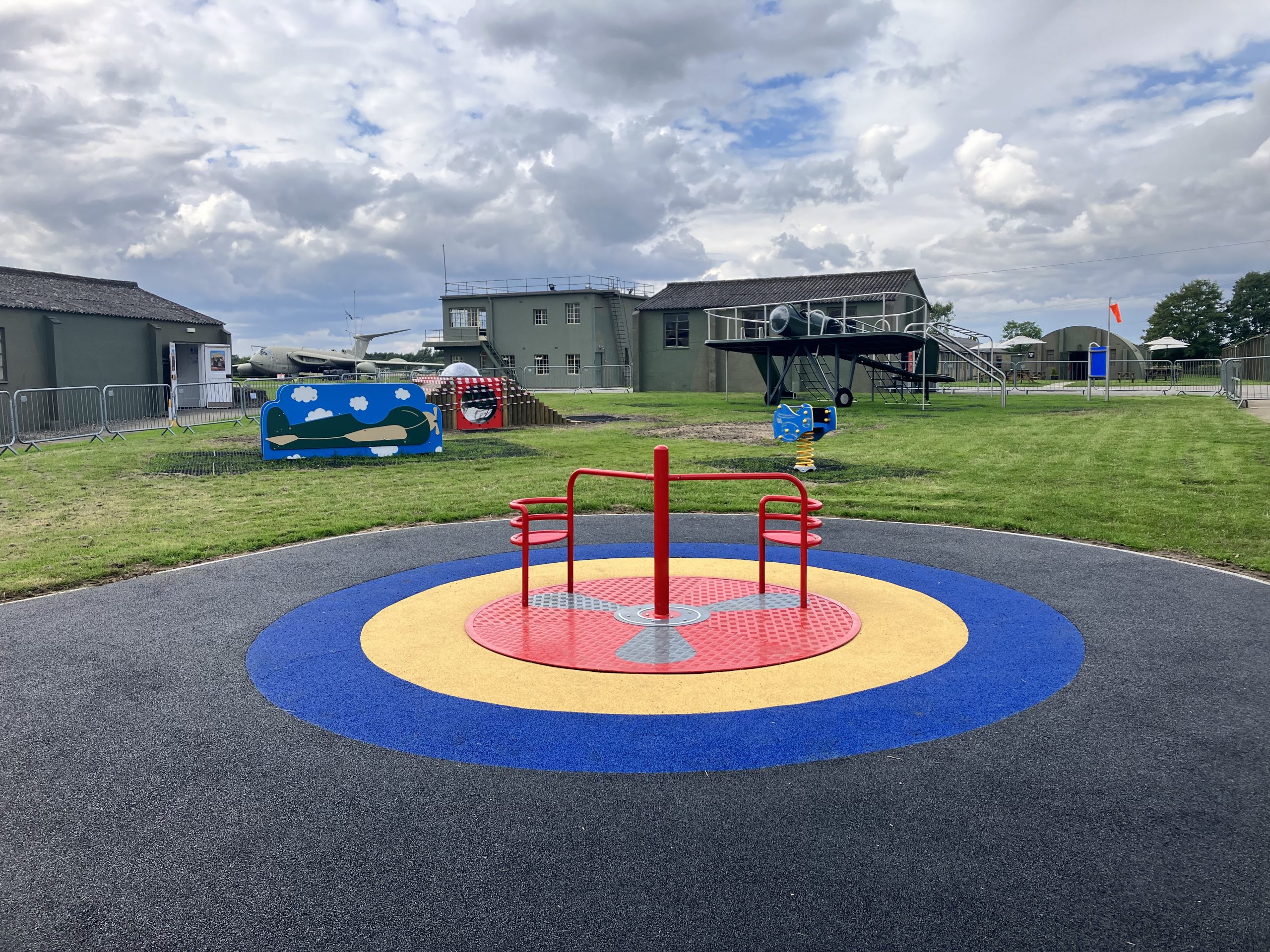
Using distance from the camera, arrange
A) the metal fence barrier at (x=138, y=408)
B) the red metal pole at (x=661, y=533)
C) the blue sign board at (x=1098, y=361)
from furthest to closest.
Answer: the blue sign board at (x=1098, y=361) → the metal fence barrier at (x=138, y=408) → the red metal pole at (x=661, y=533)

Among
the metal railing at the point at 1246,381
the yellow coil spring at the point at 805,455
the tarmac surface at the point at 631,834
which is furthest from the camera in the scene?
the metal railing at the point at 1246,381

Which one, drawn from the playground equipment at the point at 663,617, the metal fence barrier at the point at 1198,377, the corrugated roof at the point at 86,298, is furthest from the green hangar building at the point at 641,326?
the playground equipment at the point at 663,617

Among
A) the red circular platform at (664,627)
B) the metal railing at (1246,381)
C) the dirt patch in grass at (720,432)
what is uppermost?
the metal railing at (1246,381)

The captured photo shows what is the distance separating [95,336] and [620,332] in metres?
35.8

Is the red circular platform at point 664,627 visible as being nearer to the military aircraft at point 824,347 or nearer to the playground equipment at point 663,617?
the playground equipment at point 663,617

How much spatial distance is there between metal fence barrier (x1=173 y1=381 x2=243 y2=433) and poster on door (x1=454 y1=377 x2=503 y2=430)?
319 inches

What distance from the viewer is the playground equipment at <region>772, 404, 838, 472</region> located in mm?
15531

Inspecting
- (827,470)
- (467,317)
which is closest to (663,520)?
(827,470)

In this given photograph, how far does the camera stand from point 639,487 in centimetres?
1448

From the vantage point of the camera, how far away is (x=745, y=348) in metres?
36.4

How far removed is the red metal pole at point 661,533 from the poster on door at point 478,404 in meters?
19.6

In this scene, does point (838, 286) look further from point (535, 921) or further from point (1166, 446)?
point (535, 921)

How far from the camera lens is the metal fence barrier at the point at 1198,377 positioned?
43094 mm

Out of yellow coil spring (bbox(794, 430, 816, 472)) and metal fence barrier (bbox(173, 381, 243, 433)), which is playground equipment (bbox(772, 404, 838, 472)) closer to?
yellow coil spring (bbox(794, 430, 816, 472))
